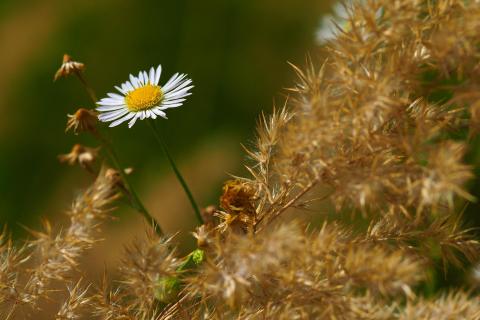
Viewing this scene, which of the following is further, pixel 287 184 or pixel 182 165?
pixel 182 165

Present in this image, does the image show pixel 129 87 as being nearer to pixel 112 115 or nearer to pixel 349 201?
pixel 112 115

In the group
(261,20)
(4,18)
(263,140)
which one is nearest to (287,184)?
(263,140)

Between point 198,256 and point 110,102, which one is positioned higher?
point 110,102

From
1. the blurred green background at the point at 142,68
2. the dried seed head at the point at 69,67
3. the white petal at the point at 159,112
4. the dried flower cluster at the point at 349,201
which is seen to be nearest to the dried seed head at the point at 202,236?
the dried flower cluster at the point at 349,201

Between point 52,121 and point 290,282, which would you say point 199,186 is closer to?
point 52,121

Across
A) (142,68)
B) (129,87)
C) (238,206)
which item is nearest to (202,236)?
(238,206)
